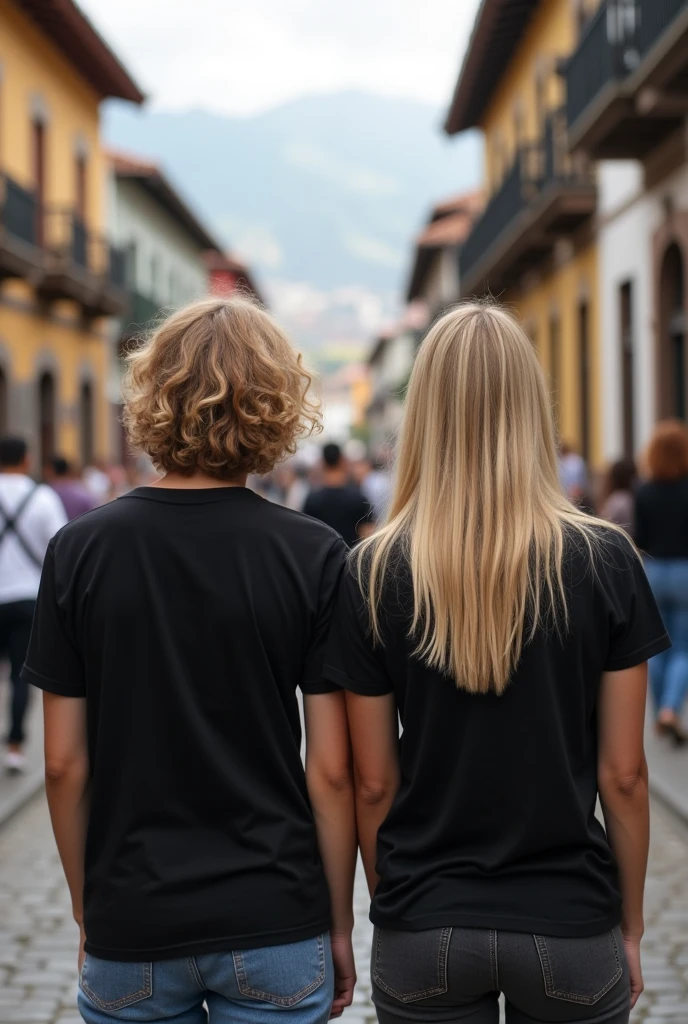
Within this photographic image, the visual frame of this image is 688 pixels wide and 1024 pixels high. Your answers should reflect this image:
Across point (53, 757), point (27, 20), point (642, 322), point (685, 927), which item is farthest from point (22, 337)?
point (53, 757)

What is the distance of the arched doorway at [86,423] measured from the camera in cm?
2761

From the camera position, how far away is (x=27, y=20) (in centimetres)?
2189

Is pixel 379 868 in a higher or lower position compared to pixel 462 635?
lower

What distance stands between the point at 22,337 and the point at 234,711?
2063 cm

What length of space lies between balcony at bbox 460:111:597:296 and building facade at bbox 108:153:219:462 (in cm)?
622

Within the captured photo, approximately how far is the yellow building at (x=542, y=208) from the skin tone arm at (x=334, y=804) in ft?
51.3

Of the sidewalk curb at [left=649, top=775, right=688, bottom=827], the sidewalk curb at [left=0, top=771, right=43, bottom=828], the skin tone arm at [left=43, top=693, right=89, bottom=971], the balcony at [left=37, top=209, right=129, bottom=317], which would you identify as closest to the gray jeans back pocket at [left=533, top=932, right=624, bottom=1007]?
the skin tone arm at [left=43, top=693, right=89, bottom=971]

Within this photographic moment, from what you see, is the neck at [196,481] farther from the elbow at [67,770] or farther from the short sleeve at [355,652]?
the elbow at [67,770]

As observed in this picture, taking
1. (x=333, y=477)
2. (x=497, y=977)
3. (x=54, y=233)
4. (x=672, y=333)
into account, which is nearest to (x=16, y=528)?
(x=333, y=477)

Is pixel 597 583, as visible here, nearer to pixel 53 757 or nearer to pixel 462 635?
pixel 462 635

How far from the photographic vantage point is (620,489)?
1066 cm

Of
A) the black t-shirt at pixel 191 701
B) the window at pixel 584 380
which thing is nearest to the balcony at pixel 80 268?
the window at pixel 584 380

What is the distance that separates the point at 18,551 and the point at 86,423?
19.9 metres

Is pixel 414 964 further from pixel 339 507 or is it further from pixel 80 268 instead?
pixel 80 268
